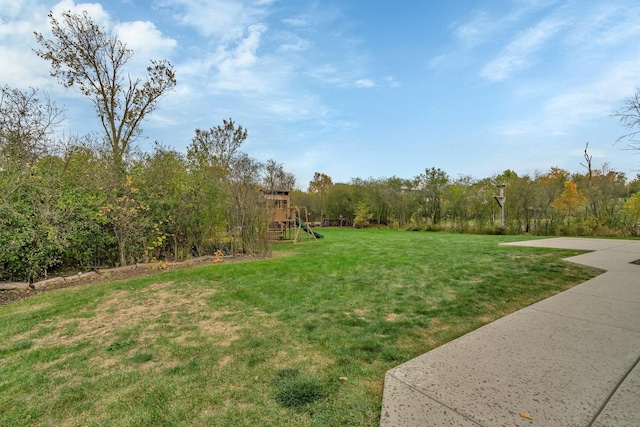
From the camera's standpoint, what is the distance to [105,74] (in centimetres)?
967

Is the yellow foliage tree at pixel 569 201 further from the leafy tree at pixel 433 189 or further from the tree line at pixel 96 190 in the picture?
the tree line at pixel 96 190

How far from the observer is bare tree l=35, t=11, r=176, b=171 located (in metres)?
8.98

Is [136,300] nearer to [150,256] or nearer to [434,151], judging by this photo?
[150,256]

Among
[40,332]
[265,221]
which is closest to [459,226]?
[265,221]

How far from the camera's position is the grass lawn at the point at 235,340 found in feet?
5.17

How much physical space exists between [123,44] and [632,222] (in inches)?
779

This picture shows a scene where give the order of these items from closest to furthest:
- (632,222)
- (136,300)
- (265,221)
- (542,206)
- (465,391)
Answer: (465,391) → (136,300) → (265,221) → (632,222) → (542,206)

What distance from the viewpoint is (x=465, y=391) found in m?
A: 1.60

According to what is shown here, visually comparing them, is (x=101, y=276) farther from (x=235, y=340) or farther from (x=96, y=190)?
(x=235, y=340)

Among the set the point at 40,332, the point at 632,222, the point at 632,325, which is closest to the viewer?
the point at 632,325

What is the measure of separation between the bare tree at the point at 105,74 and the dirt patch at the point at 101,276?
4706 mm

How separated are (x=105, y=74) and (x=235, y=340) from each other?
37.8 feet

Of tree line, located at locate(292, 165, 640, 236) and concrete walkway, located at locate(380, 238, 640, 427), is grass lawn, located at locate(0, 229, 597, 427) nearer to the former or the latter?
concrete walkway, located at locate(380, 238, 640, 427)

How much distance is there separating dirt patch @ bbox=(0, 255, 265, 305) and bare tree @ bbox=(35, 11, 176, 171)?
471 centimetres
